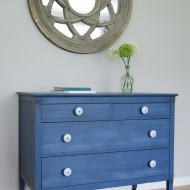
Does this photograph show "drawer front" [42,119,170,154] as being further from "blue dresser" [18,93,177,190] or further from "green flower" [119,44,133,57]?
"green flower" [119,44,133,57]

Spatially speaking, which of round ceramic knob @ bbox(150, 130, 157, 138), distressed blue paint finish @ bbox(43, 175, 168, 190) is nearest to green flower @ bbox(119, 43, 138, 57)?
round ceramic knob @ bbox(150, 130, 157, 138)

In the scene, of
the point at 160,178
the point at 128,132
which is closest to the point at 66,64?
the point at 128,132

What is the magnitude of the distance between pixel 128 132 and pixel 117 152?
0.16 metres

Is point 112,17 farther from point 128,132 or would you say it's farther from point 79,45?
point 128,132

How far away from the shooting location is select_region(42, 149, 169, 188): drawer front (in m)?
2.08

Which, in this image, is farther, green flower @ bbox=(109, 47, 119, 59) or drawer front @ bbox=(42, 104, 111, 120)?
green flower @ bbox=(109, 47, 119, 59)

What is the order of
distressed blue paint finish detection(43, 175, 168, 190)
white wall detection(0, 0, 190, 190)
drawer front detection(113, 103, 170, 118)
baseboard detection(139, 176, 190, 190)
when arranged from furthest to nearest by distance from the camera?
baseboard detection(139, 176, 190, 190) < white wall detection(0, 0, 190, 190) < drawer front detection(113, 103, 170, 118) < distressed blue paint finish detection(43, 175, 168, 190)

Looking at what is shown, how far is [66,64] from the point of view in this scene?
8.63 ft

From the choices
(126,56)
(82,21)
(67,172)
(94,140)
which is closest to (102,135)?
(94,140)

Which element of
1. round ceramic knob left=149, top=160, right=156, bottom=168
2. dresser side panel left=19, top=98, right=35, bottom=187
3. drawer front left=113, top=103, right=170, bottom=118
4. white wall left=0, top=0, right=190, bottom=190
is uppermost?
white wall left=0, top=0, right=190, bottom=190

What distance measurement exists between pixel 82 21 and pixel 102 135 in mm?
1001

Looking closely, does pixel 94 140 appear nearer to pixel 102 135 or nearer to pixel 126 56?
pixel 102 135

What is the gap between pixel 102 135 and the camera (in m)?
2.22

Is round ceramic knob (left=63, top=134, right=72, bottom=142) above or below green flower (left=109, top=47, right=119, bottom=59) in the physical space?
below
